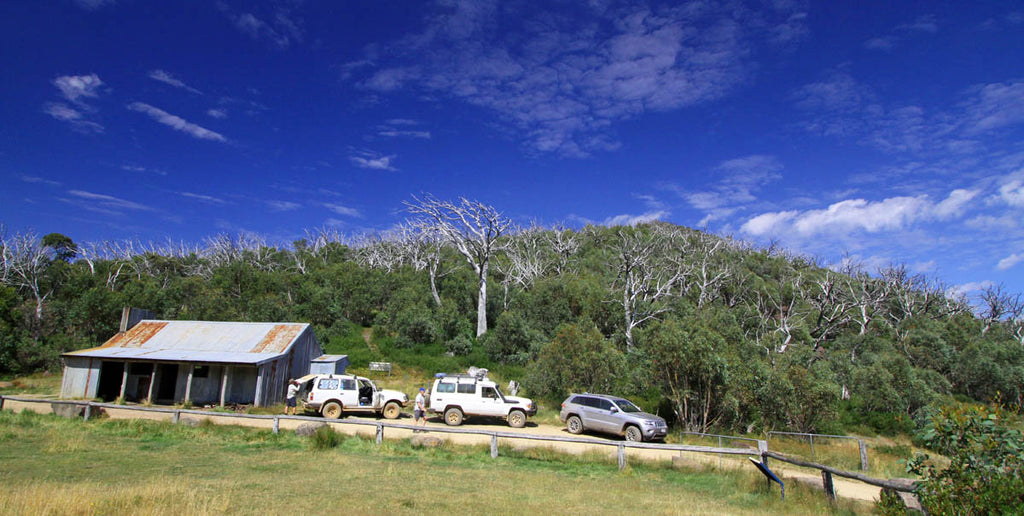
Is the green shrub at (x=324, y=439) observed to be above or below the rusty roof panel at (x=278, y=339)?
below

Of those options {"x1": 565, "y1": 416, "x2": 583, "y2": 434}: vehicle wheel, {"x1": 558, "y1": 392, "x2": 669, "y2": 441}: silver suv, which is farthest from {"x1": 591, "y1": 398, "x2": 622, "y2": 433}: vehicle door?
{"x1": 565, "y1": 416, "x2": 583, "y2": 434}: vehicle wheel

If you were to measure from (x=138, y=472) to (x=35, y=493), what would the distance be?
366cm

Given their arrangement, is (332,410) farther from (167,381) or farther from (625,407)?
(167,381)

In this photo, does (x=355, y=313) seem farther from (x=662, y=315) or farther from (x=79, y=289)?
(x=662, y=315)

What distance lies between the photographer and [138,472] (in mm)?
11555

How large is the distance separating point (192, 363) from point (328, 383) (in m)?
7.67

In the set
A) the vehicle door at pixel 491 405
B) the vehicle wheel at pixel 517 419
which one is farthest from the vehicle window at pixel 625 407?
the vehicle door at pixel 491 405

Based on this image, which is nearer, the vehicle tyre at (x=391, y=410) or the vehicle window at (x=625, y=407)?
the vehicle window at (x=625, y=407)

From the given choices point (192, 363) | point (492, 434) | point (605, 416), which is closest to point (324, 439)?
point (492, 434)

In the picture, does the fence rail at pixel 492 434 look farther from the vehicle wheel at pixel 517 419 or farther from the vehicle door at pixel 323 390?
the vehicle wheel at pixel 517 419

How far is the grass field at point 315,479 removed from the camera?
350 inches

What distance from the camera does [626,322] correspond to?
46.5 meters

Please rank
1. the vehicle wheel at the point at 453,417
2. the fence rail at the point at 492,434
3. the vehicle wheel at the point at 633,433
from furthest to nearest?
the vehicle wheel at the point at 453,417
the vehicle wheel at the point at 633,433
the fence rail at the point at 492,434

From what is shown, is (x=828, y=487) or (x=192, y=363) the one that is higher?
(x=192, y=363)
